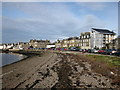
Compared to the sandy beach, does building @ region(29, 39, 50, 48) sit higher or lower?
higher

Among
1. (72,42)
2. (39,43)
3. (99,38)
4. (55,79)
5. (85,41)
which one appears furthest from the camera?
(39,43)

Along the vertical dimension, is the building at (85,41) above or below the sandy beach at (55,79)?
above

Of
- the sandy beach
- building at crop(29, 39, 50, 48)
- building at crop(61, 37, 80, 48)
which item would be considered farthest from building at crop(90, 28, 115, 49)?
building at crop(29, 39, 50, 48)

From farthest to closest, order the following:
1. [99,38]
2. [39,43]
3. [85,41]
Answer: [39,43], [85,41], [99,38]

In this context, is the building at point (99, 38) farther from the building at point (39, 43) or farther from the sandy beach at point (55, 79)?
the building at point (39, 43)

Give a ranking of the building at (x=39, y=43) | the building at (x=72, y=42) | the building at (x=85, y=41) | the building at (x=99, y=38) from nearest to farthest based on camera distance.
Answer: the building at (x=99, y=38) < the building at (x=85, y=41) < the building at (x=72, y=42) < the building at (x=39, y=43)

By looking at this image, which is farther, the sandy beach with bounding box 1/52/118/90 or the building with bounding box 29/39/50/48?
the building with bounding box 29/39/50/48

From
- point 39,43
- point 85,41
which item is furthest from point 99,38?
point 39,43

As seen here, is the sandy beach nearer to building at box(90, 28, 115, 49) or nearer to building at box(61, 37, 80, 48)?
building at box(90, 28, 115, 49)

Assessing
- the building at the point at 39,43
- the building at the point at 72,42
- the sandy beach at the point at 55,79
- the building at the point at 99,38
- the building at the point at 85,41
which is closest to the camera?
the sandy beach at the point at 55,79

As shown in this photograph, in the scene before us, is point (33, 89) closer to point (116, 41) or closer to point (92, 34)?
point (116, 41)

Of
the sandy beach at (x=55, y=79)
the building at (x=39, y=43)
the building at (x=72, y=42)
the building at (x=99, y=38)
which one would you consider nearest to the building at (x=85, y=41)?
the building at (x=99, y=38)

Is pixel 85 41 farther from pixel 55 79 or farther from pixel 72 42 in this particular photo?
pixel 55 79

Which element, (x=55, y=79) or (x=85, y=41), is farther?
(x=85, y=41)
